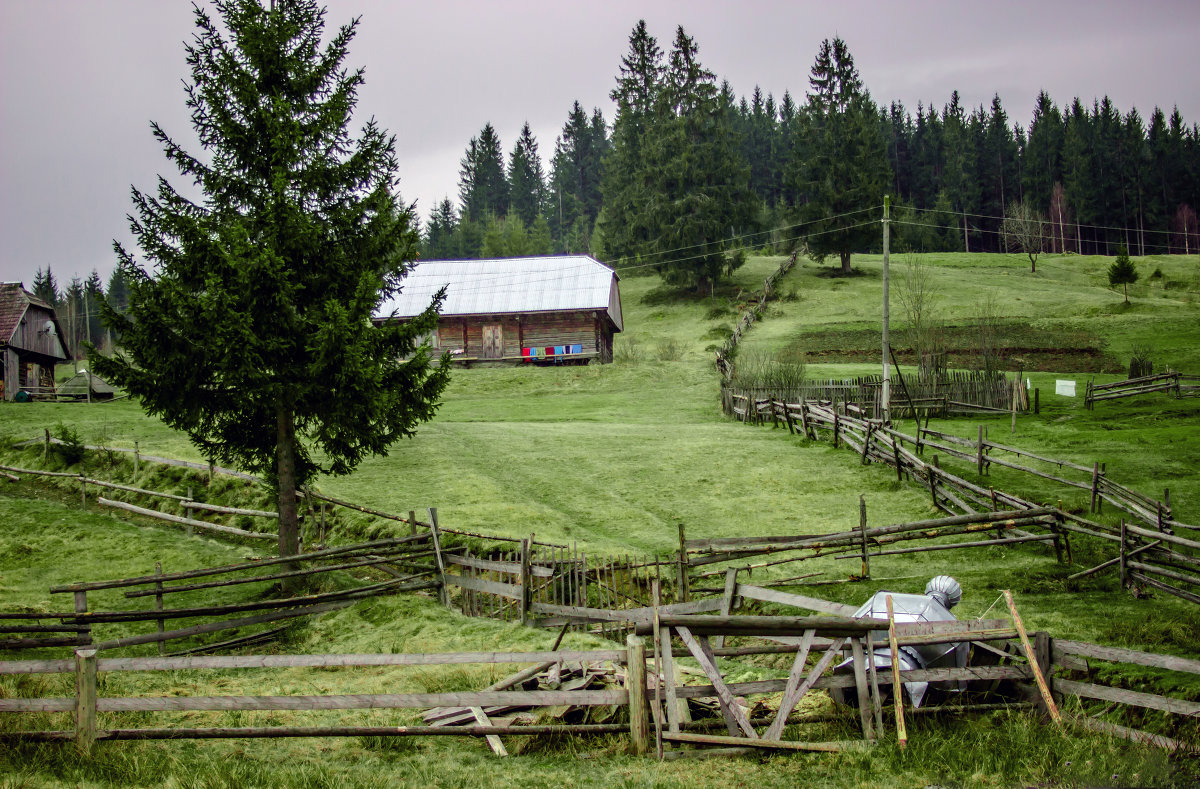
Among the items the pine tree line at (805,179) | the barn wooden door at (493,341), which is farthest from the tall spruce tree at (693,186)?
the barn wooden door at (493,341)

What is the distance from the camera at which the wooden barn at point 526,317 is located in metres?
52.5

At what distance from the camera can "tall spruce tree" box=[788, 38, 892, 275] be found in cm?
7219

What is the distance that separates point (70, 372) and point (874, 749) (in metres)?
87.1

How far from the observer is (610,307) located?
2173 inches

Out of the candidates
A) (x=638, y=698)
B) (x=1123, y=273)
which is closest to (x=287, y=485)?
(x=638, y=698)

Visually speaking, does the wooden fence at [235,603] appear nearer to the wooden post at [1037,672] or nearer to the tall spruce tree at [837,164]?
the wooden post at [1037,672]

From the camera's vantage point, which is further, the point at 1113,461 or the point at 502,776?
the point at 1113,461

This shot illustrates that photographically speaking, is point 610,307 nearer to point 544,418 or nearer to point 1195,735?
point 544,418

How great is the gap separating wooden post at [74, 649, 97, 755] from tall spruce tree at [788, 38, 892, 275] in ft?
227

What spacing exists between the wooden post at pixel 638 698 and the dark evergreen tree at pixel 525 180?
102 metres

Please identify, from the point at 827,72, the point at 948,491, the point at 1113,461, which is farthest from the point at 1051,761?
the point at 827,72

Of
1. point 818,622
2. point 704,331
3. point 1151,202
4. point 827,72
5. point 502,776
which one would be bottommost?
point 502,776

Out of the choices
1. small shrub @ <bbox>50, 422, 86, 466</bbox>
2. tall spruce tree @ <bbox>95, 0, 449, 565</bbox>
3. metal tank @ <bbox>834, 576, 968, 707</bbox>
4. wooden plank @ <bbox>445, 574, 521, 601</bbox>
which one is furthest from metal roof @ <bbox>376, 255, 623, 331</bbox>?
metal tank @ <bbox>834, 576, 968, 707</bbox>

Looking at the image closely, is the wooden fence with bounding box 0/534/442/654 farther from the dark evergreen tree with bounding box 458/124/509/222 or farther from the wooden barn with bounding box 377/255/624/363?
the dark evergreen tree with bounding box 458/124/509/222
